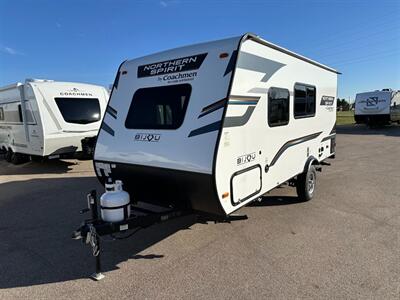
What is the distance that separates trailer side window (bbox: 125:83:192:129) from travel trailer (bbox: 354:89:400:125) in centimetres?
2286

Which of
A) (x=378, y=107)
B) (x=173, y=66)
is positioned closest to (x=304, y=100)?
(x=173, y=66)

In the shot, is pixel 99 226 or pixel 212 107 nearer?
pixel 99 226

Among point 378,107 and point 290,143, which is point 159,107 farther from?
point 378,107

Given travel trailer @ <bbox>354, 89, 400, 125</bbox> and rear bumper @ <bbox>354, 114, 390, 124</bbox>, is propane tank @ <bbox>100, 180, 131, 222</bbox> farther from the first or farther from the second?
rear bumper @ <bbox>354, 114, 390, 124</bbox>

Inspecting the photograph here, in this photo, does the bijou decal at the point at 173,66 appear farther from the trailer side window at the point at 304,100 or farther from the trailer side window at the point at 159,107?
the trailer side window at the point at 304,100

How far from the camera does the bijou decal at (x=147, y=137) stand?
13.4 feet

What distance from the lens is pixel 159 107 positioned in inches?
169

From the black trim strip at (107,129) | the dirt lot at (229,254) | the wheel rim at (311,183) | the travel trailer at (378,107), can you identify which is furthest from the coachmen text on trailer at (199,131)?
the travel trailer at (378,107)

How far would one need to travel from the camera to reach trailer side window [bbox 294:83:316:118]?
5387 millimetres

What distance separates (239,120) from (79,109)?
25.4ft

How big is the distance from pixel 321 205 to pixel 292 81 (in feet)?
7.79

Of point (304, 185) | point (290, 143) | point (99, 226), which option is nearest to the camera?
point (99, 226)

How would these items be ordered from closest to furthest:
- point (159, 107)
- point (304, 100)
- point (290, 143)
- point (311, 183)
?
1. point (159, 107)
2. point (290, 143)
3. point (304, 100)
4. point (311, 183)

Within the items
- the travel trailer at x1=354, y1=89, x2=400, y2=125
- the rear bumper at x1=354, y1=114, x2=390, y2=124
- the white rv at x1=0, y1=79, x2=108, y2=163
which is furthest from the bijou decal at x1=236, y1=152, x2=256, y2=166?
the rear bumper at x1=354, y1=114, x2=390, y2=124
